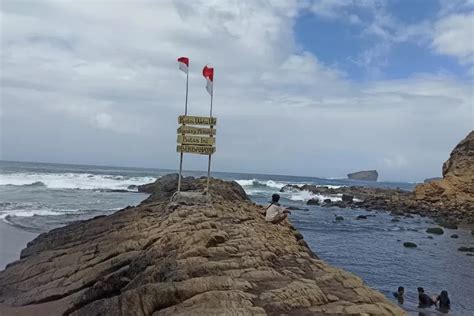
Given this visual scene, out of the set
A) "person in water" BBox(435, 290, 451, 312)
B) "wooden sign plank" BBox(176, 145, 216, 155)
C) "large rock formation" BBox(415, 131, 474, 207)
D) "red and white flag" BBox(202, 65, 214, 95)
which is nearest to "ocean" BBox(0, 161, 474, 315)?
"person in water" BBox(435, 290, 451, 312)

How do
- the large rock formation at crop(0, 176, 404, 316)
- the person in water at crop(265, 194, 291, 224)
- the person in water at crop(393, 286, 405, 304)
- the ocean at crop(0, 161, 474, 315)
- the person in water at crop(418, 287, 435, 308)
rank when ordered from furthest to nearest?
the ocean at crop(0, 161, 474, 315) < the person in water at crop(393, 286, 405, 304) < the person in water at crop(418, 287, 435, 308) < the person in water at crop(265, 194, 291, 224) < the large rock formation at crop(0, 176, 404, 316)

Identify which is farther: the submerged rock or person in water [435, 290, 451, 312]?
the submerged rock

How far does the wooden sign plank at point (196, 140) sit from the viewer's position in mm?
13898

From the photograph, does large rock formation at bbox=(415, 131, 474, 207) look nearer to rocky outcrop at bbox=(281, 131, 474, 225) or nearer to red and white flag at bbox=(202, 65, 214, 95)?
rocky outcrop at bbox=(281, 131, 474, 225)

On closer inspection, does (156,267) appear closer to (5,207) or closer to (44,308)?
(44,308)

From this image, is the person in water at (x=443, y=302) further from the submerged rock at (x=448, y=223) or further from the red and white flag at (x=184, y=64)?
the submerged rock at (x=448, y=223)

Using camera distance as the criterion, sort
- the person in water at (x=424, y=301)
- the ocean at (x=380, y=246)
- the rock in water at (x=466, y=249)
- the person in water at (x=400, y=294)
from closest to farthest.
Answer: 1. the person in water at (x=424, y=301)
2. the person in water at (x=400, y=294)
3. the ocean at (x=380, y=246)
4. the rock in water at (x=466, y=249)

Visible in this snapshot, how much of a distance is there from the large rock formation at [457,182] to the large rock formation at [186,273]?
42711mm

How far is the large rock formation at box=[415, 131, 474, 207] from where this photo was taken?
163ft

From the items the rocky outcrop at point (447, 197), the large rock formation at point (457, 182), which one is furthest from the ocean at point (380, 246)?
the large rock formation at point (457, 182)

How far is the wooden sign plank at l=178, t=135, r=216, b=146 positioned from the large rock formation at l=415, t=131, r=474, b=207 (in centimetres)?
4067

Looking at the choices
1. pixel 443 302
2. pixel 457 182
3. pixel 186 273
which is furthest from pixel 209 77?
pixel 457 182

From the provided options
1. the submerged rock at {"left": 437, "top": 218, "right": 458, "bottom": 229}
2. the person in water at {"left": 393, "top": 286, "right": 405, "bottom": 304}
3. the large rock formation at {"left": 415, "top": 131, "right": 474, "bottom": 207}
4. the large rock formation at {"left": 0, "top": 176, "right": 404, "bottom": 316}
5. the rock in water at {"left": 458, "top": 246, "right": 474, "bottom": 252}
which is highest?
the large rock formation at {"left": 415, "top": 131, "right": 474, "bottom": 207}

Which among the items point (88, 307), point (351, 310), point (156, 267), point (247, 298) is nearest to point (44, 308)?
point (88, 307)
